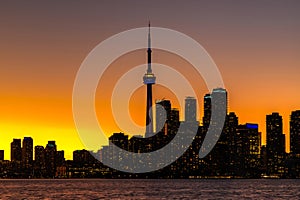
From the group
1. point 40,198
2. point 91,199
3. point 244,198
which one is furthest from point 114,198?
point 244,198

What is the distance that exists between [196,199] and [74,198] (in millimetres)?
25718

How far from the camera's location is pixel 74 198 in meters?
148

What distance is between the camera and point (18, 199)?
474 ft

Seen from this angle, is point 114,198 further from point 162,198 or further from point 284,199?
point 284,199

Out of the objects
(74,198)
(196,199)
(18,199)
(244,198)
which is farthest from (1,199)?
(244,198)

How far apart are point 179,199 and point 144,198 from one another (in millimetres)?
7991

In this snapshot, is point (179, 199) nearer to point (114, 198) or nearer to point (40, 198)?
point (114, 198)

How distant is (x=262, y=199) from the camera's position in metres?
148

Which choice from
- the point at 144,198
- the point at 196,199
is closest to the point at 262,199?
the point at 196,199

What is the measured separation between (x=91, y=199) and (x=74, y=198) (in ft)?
16.3

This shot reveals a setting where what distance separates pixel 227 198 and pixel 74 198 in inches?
1290

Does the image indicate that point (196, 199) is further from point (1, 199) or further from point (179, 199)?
point (1, 199)

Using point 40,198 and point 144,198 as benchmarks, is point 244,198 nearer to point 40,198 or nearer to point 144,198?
point 144,198

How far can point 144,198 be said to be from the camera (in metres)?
149
